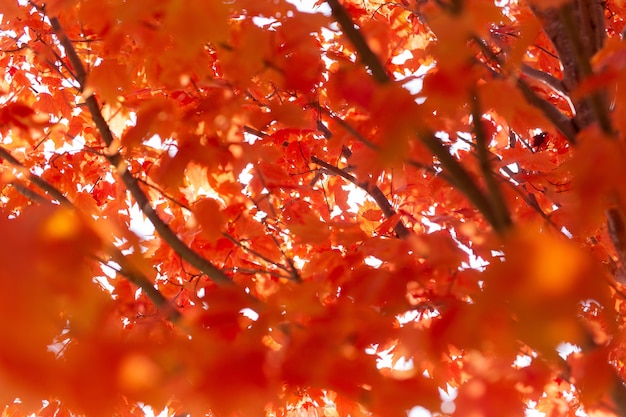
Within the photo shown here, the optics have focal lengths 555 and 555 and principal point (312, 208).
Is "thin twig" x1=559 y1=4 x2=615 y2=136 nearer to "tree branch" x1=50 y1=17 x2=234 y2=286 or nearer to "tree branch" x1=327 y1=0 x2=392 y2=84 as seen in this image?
"tree branch" x1=327 y1=0 x2=392 y2=84

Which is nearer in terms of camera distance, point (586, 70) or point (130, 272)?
point (586, 70)

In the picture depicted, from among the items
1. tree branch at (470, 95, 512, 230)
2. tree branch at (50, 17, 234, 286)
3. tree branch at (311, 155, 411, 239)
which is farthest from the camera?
tree branch at (311, 155, 411, 239)

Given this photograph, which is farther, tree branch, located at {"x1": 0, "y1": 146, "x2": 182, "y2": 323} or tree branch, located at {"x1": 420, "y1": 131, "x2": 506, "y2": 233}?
tree branch, located at {"x1": 0, "y1": 146, "x2": 182, "y2": 323}

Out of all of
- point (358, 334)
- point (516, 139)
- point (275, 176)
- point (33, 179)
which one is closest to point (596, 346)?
point (358, 334)

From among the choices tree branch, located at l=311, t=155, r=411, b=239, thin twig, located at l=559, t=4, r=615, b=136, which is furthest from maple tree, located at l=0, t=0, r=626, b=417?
tree branch, located at l=311, t=155, r=411, b=239

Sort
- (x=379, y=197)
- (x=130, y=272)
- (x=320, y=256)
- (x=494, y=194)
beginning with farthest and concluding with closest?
(x=379, y=197) < (x=320, y=256) < (x=130, y=272) < (x=494, y=194)

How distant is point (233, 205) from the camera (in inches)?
74.5

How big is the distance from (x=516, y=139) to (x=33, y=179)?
2532 millimetres

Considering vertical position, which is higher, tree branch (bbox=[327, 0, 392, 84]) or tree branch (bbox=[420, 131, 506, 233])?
tree branch (bbox=[327, 0, 392, 84])

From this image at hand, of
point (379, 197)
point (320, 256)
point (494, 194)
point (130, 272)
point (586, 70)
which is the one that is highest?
point (379, 197)

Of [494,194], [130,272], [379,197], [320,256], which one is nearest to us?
[494,194]

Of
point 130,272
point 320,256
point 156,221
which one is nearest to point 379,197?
point 320,256

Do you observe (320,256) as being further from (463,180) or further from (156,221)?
(463,180)

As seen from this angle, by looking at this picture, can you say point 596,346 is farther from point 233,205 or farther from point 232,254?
point 232,254
